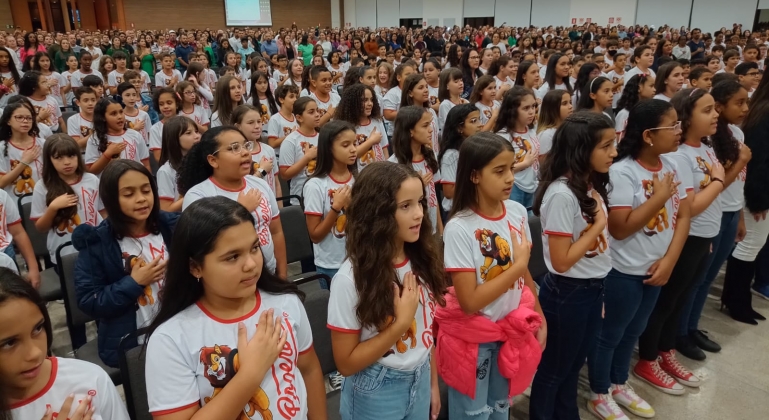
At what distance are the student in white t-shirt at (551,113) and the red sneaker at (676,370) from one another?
1.69 meters

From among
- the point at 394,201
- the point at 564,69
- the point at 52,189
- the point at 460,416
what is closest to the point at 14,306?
the point at 394,201

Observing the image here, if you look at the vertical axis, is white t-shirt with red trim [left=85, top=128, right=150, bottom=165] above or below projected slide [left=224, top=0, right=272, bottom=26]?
below

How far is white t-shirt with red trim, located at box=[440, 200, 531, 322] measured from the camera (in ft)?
6.30

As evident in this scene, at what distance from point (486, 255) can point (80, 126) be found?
4.71 meters

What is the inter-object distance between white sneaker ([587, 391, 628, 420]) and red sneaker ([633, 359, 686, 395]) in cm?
40

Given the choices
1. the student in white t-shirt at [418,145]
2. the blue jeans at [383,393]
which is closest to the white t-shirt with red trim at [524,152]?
the student in white t-shirt at [418,145]

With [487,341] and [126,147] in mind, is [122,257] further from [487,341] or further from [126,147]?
[126,147]

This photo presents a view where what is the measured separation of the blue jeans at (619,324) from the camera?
8.16ft

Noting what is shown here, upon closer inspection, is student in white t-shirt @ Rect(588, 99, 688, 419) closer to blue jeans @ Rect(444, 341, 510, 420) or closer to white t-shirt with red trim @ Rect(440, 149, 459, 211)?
blue jeans @ Rect(444, 341, 510, 420)

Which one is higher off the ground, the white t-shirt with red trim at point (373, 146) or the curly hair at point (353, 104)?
the curly hair at point (353, 104)

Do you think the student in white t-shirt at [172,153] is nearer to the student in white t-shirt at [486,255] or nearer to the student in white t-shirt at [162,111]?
the student in white t-shirt at [162,111]

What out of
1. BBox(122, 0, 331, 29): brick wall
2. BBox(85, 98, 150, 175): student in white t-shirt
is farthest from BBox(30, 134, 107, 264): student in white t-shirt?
BBox(122, 0, 331, 29): brick wall

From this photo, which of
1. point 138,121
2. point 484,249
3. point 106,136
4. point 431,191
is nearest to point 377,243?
point 484,249

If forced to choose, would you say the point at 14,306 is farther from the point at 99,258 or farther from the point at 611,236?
the point at 611,236
